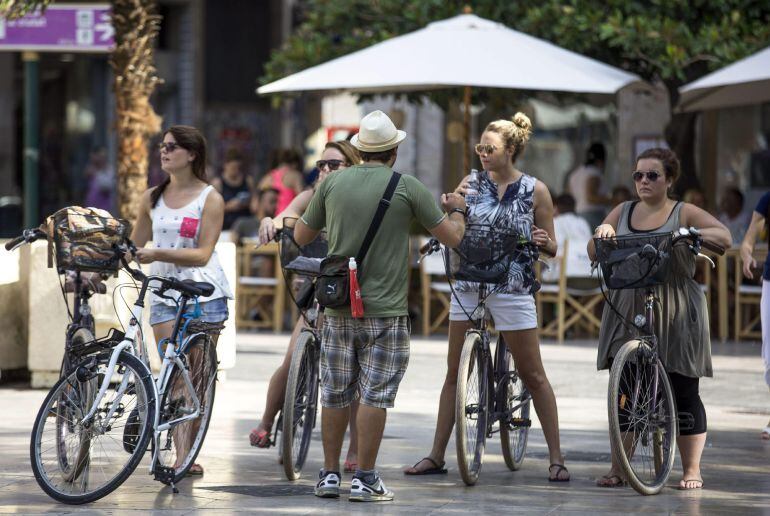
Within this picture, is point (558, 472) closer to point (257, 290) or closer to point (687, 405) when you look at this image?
point (687, 405)

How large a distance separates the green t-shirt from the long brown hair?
98cm

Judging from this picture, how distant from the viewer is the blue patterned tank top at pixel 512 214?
8391 millimetres

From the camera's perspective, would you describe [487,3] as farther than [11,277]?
Yes

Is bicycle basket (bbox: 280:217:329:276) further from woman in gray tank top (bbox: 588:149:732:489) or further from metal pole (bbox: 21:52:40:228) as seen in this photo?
metal pole (bbox: 21:52:40:228)

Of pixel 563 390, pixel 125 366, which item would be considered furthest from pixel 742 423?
pixel 125 366

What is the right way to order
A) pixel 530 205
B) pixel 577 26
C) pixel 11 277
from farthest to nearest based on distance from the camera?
pixel 577 26, pixel 11 277, pixel 530 205

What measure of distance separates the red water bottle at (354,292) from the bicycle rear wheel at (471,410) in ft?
2.67

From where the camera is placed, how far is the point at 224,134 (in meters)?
24.9

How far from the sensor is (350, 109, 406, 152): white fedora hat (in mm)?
7566

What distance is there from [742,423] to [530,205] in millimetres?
3105

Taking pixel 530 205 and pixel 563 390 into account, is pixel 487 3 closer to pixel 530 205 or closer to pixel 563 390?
pixel 563 390

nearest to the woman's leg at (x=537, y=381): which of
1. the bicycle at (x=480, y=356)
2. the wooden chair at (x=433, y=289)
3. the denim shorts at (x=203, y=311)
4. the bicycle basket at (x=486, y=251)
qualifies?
the bicycle at (x=480, y=356)

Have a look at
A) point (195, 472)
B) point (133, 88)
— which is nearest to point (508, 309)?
point (195, 472)

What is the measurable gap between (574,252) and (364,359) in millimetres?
8455
